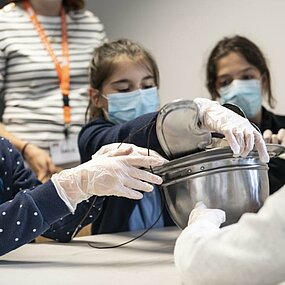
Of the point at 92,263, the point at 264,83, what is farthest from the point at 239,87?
the point at 92,263

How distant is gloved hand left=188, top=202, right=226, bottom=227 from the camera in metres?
0.74

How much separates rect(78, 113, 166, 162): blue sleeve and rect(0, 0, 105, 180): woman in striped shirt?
0.36 meters

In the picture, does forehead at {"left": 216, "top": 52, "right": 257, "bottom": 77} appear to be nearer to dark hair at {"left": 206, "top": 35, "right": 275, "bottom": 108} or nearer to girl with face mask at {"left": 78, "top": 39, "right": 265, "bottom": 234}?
dark hair at {"left": 206, "top": 35, "right": 275, "bottom": 108}

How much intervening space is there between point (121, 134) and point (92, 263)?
36 cm

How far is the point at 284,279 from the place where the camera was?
1.80 feet

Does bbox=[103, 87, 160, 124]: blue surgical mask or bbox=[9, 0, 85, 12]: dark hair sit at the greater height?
bbox=[9, 0, 85, 12]: dark hair

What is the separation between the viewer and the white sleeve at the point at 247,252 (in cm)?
53

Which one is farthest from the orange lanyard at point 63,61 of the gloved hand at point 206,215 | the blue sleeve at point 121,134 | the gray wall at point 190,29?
the gloved hand at point 206,215

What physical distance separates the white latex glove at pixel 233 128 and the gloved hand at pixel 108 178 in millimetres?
108

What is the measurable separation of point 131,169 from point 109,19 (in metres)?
1.67

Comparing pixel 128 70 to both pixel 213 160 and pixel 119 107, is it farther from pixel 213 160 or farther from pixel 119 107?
pixel 213 160

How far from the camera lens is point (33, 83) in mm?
1761

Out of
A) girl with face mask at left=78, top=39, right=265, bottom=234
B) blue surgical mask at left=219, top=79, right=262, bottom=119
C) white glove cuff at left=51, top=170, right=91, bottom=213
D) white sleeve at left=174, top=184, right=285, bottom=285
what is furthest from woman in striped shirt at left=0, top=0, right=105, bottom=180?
white sleeve at left=174, top=184, right=285, bottom=285

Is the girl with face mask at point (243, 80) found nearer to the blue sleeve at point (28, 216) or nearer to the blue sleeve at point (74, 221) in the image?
the blue sleeve at point (74, 221)
